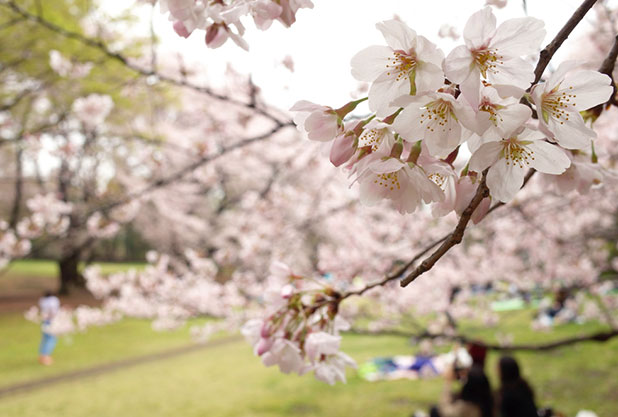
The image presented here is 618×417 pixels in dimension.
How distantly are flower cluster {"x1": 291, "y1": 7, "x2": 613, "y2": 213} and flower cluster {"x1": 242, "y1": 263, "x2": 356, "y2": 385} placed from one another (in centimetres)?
28

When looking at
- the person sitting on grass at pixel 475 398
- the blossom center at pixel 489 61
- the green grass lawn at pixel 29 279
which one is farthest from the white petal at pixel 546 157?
the green grass lawn at pixel 29 279

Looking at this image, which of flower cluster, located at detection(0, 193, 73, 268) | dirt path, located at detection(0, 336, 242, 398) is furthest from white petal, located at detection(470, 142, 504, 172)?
dirt path, located at detection(0, 336, 242, 398)

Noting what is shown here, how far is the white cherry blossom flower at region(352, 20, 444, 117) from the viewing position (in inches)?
18.1

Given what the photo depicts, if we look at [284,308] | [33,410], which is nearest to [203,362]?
[33,410]

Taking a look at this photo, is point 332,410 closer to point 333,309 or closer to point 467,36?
point 333,309

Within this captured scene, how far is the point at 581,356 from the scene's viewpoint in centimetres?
612

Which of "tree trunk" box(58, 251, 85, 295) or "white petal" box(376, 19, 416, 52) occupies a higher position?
"white petal" box(376, 19, 416, 52)

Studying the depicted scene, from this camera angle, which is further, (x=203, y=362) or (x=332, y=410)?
(x=203, y=362)

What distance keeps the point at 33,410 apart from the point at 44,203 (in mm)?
2713

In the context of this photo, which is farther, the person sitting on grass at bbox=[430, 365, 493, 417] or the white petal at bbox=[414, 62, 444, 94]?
the person sitting on grass at bbox=[430, 365, 493, 417]

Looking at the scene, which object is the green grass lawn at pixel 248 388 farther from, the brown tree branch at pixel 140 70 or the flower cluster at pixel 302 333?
the flower cluster at pixel 302 333

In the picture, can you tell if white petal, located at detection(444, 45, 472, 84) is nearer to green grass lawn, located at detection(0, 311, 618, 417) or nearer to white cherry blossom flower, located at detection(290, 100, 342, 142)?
white cherry blossom flower, located at detection(290, 100, 342, 142)

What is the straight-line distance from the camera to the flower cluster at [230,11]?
22.9 inches

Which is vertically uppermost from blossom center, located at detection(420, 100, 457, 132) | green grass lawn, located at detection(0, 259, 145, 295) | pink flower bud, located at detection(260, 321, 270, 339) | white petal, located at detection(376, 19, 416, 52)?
white petal, located at detection(376, 19, 416, 52)
